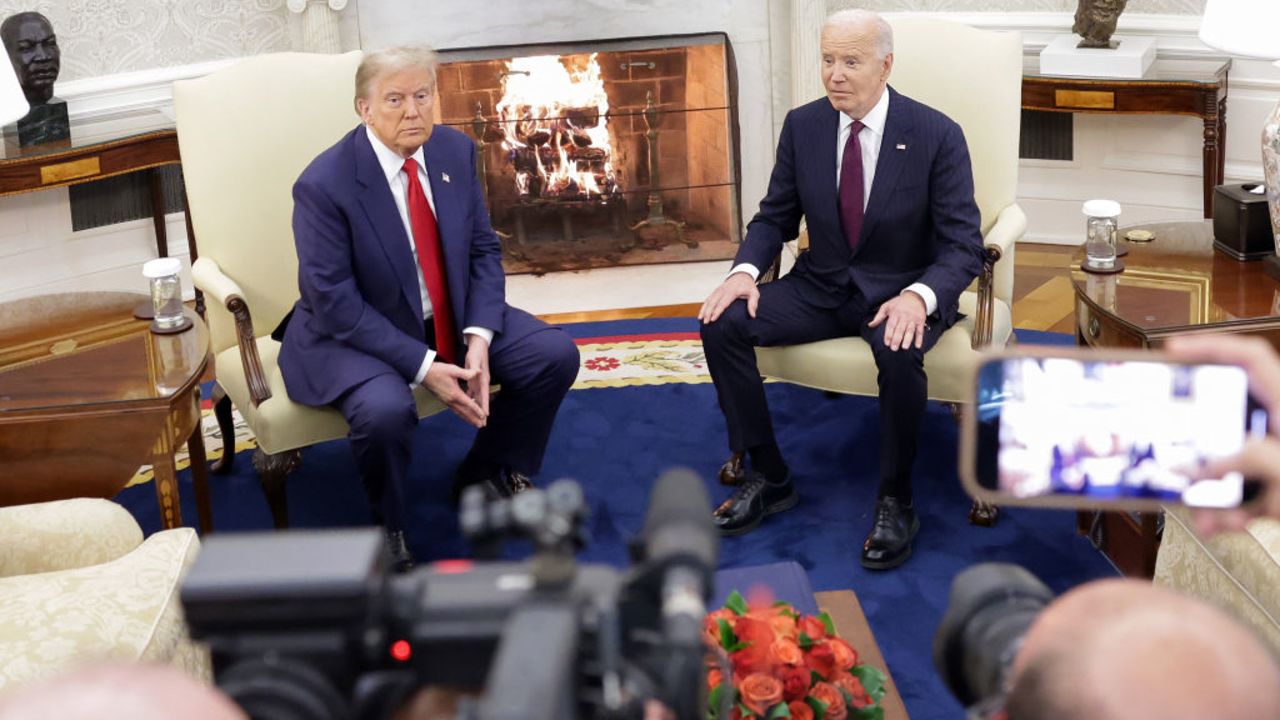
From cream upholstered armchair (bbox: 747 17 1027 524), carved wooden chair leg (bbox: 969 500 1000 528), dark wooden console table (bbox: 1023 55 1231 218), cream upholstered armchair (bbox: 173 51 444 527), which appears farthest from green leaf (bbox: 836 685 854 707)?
dark wooden console table (bbox: 1023 55 1231 218)

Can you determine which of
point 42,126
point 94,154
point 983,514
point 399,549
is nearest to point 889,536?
point 983,514

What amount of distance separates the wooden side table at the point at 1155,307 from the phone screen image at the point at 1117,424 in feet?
6.38

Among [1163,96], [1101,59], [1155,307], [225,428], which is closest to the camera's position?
[1155,307]

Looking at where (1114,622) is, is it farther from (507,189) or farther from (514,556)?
(507,189)

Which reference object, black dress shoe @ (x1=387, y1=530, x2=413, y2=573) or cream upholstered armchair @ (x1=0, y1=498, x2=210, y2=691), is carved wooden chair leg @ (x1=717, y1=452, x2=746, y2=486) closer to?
black dress shoe @ (x1=387, y1=530, x2=413, y2=573)

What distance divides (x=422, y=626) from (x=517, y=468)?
2717mm

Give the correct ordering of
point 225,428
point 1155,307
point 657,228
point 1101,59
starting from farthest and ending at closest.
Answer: point 657,228, point 1101,59, point 225,428, point 1155,307

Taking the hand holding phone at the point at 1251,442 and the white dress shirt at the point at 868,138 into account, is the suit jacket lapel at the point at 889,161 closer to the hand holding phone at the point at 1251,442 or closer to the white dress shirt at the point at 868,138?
the white dress shirt at the point at 868,138

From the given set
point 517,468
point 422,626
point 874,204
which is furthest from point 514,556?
point 422,626

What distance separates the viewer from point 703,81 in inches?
219

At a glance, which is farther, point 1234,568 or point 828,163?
point 828,163

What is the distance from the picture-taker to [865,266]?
3.65m

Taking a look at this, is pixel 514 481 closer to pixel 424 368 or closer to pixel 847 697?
pixel 424 368

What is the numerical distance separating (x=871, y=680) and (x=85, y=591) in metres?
1.28
